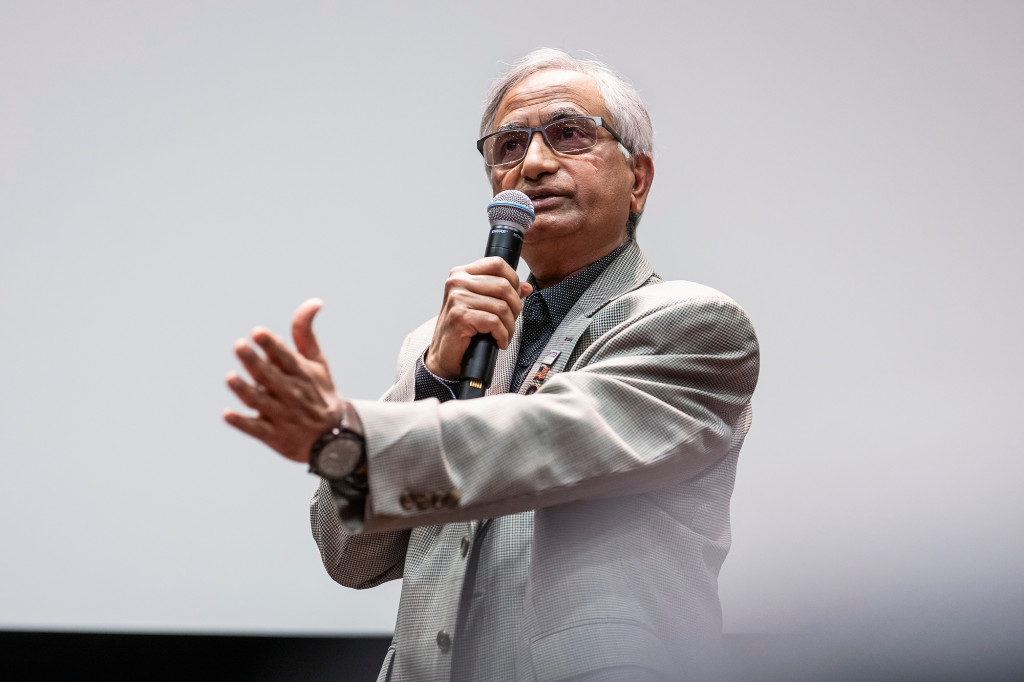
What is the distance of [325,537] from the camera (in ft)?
5.58

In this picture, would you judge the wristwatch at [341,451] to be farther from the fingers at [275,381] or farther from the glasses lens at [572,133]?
the glasses lens at [572,133]

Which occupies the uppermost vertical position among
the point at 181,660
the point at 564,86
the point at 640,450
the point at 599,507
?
the point at 564,86

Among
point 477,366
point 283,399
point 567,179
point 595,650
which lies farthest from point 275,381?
point 567,179

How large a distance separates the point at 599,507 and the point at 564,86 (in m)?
1.03

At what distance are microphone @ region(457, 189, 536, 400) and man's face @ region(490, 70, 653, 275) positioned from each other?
173mm

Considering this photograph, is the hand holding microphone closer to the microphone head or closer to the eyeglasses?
the microphone head

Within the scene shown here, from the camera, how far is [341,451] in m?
1.09

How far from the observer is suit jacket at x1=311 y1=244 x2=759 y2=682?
1166 mm

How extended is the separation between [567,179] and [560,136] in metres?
0.12

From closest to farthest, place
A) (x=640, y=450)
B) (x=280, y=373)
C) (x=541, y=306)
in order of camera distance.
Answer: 1. (x=280, y=373)
2. (x=640, y=450)
3. (x=541, y=306)

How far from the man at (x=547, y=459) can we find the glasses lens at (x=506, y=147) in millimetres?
89

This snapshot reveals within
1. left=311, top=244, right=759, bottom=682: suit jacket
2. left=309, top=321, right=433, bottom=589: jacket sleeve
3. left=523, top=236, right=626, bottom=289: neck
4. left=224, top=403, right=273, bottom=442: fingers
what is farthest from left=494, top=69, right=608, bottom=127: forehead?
left=224, top=403, right=273, bottom=442: fingers

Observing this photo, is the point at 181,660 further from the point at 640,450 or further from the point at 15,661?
the point at 640,450

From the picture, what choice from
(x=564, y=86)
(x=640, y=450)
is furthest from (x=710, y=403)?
(x=564, y=86)
